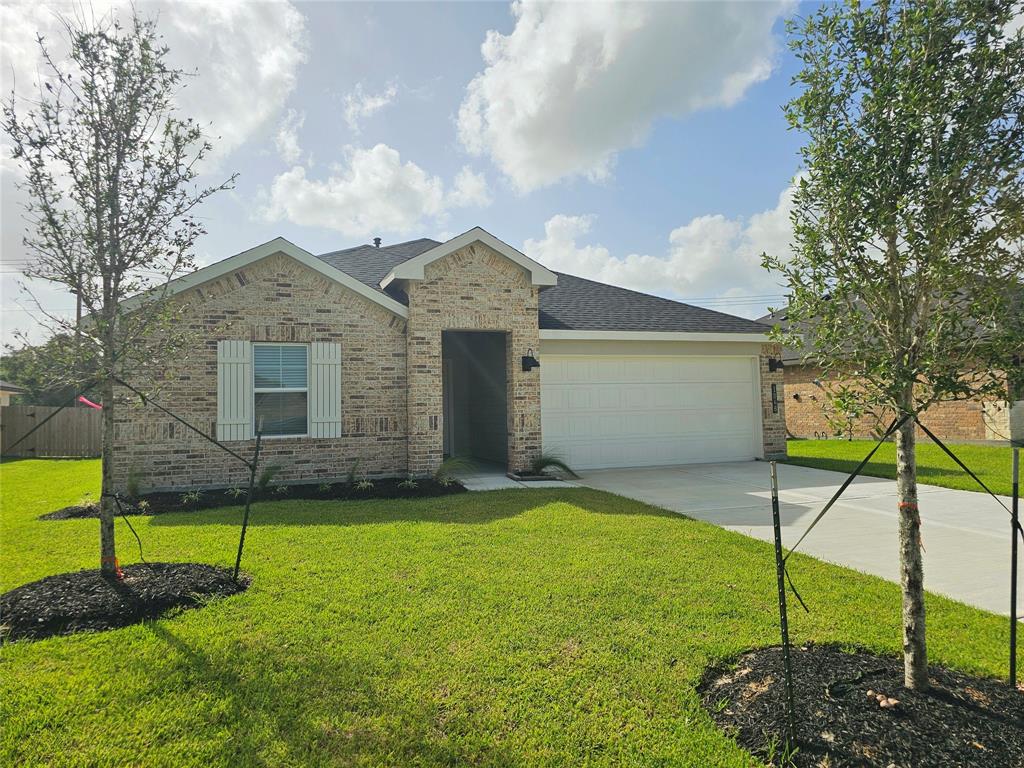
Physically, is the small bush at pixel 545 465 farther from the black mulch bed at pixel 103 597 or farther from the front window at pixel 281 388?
the black mulch bed at pixel 103 597

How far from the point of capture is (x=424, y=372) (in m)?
10.4

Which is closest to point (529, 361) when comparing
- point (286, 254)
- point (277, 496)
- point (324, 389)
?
point (324, 389)

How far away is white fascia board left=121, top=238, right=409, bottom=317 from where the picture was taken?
919 cm

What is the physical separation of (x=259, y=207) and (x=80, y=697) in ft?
27.9

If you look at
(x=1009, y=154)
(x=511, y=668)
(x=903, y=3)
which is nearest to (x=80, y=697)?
(x=511, y=668)

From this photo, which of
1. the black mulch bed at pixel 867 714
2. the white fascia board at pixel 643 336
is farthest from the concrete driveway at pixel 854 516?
the white fascia board at pixel 643 336

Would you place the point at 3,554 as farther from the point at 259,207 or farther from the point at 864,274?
the point at 864,274

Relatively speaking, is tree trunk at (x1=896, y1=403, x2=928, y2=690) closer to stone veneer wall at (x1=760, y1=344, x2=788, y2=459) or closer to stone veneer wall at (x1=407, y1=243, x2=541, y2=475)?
stone veneer wall at (x1=407, y1=243, x2=541, y2=475)

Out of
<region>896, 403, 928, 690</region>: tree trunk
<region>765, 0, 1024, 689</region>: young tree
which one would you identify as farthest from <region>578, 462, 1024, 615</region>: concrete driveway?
<region>765, 0, 1024, 689</region>: young tree

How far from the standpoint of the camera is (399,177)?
40.0 ft

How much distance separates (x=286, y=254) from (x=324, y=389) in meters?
2.49

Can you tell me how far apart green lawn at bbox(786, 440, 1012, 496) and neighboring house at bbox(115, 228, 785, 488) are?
1.59m

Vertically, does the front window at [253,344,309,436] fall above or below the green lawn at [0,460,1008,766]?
above

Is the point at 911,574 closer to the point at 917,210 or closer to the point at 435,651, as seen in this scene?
the point at 917,210
